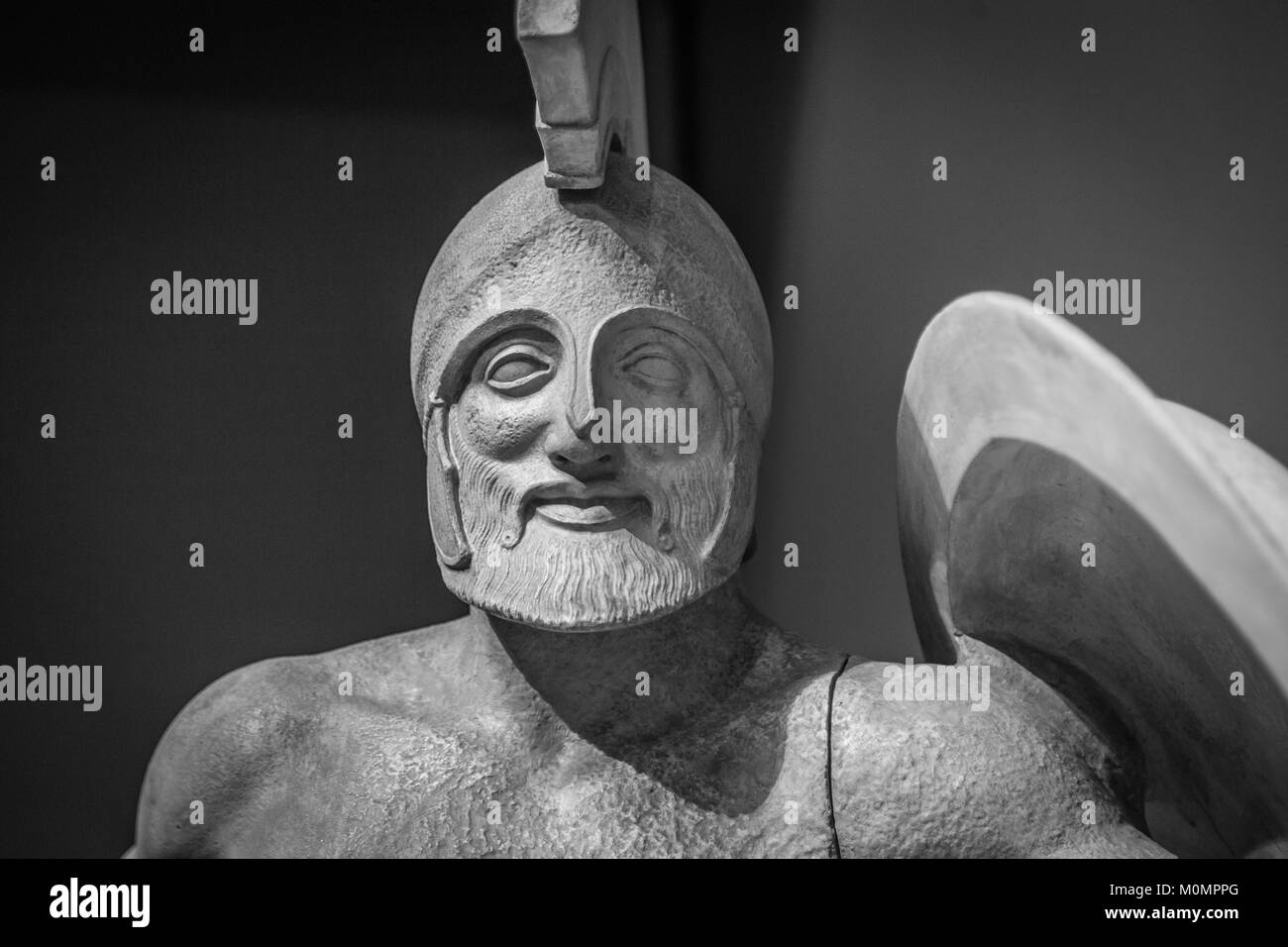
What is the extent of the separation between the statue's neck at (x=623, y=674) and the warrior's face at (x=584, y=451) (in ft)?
0.50

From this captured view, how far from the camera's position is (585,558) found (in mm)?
2900

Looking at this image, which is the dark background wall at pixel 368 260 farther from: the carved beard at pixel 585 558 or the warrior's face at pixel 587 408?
the carved beard at pixel 585 558

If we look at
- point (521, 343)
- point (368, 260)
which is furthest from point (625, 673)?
point (368, 260)

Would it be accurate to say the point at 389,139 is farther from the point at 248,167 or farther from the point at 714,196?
the point at 714,196

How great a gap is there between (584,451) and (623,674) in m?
0.42

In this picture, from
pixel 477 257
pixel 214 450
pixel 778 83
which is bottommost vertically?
pixel 214 450

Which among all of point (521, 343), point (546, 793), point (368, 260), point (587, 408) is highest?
point (368, 260)

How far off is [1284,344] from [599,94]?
1446mm

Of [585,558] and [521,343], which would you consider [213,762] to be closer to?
[585,558]

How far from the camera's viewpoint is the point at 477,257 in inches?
119

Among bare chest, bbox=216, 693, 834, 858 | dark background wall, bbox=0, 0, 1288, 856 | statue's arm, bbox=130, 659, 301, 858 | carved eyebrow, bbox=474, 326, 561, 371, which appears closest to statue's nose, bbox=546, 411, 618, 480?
carved eyebrow, bbox=474, 326, 561, 371

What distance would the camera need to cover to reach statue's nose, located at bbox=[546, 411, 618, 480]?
2.88 m
